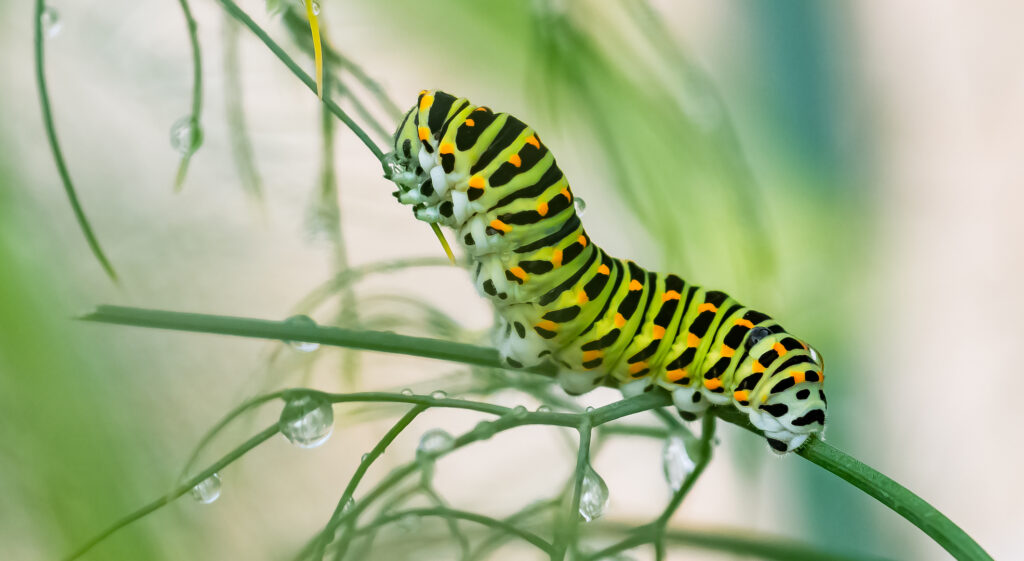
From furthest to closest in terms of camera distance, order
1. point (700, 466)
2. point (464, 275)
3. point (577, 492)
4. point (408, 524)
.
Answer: point (464, 275)
point (408, 524)
point (700, 466)
point (577, 492)

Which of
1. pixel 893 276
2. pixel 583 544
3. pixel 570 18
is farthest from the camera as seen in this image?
pixel 893 276

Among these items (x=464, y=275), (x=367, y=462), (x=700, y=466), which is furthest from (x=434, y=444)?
(x=464, y=275)

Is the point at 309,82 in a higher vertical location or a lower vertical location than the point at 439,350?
higher

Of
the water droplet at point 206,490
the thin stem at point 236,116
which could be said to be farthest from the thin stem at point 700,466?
the thin stem at point 236,116

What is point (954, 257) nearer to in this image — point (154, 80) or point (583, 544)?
point (583, 544)

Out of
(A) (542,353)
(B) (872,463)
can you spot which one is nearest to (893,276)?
(B) (872,463)

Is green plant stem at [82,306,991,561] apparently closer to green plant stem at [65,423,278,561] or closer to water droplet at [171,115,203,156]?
green plant stem at [65,423,278,561]

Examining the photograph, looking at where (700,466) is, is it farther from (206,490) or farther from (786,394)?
(206,490)
